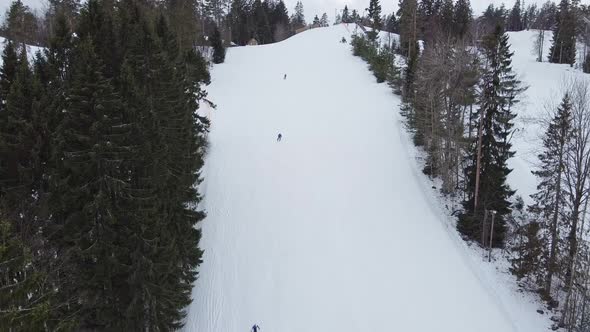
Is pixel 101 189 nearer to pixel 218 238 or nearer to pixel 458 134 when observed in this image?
pixel 218 238

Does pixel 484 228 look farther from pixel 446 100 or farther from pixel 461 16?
pixel 461 16

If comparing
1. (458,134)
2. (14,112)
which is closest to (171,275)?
(14,112)

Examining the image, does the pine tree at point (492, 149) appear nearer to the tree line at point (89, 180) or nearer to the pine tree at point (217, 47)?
the tree line at point (89, 180)

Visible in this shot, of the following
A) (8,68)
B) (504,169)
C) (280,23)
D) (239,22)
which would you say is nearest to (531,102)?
(504,169)

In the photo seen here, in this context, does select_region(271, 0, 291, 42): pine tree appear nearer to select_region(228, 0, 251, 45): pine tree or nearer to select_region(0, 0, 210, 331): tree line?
select_region(228, 0, 251, 45): pine tree

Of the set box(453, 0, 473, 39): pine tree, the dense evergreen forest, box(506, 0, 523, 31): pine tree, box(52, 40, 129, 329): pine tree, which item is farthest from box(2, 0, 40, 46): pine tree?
box(506, 0, 523, 31): pine tree
